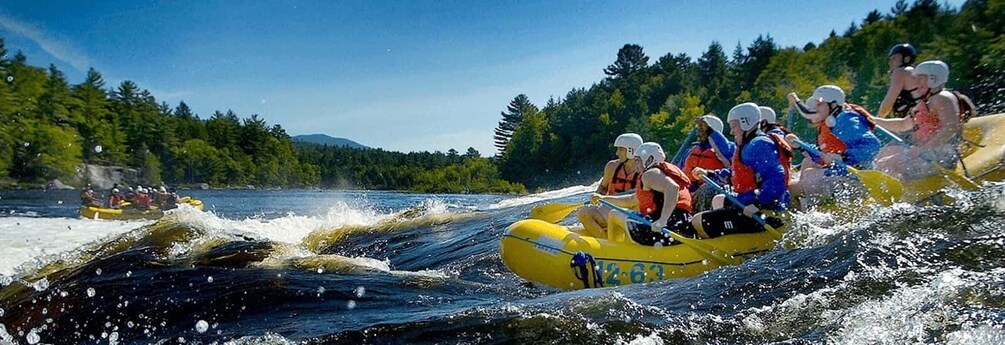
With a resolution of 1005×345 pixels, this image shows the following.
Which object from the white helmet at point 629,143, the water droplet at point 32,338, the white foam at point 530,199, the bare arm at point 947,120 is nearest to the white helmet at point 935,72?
the bare arm at point 947,120

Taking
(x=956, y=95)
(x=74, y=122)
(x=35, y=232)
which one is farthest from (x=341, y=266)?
(x=74, y=122)

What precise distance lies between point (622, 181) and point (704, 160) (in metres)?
1.17

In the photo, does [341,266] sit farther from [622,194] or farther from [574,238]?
[622,194]

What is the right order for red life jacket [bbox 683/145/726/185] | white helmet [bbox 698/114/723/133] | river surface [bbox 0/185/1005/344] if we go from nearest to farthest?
river surface [bbox 0/185/1005/344]
white helmet [bbox 698/114/723/133]
red life jacket [bbox 683/145/726/185]

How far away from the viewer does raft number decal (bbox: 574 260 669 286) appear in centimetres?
680

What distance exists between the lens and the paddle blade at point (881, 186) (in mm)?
6742

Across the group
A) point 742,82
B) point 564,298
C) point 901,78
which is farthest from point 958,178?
point 742,82

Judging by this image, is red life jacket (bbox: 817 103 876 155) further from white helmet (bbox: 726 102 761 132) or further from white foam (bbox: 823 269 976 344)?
white foam (bbox: 823 269 976 344)

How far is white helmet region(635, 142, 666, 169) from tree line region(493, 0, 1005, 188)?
24228mm

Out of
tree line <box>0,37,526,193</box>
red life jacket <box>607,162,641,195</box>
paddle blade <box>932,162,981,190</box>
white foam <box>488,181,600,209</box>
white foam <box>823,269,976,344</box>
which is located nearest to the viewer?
white foam <box>823,269,976,344</box>

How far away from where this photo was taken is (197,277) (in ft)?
26.6

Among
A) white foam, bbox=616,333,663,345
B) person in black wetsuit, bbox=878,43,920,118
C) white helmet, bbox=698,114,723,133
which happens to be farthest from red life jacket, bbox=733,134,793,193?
white foam, bbox=616,333,663,345

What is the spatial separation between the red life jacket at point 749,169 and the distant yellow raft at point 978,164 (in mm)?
1172

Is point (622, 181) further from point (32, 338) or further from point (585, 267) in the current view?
point (32, 338)
